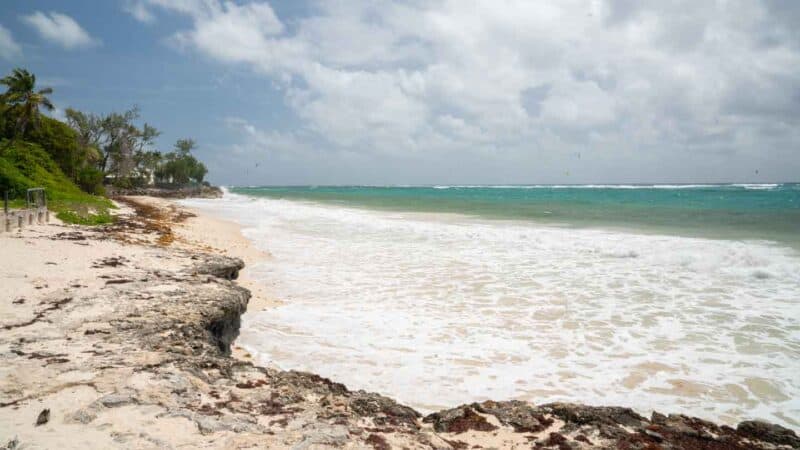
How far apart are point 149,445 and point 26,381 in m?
1.83

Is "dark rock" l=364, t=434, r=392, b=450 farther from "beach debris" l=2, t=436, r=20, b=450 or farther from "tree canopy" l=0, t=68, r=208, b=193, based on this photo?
"tree canopy" l=0, t=68, r=208, b=193

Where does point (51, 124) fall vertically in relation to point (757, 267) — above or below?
above

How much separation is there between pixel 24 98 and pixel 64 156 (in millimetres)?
4900

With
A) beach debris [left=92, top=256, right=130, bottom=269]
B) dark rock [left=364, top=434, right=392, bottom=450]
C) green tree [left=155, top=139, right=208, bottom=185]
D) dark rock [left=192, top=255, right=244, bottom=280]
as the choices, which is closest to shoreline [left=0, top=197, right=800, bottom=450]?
dark rock [left=364, top=434, right=392, bottom=450]

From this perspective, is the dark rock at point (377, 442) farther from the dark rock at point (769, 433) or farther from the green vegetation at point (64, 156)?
Answer: the green vegetation at point (64, 156)

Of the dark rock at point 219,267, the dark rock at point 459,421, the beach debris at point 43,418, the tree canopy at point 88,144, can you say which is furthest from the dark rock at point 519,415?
the tree canopy at point 88,144

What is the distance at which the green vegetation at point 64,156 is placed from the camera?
20.9 metres

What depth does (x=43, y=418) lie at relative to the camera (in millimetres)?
3449

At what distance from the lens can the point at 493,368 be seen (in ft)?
19.9

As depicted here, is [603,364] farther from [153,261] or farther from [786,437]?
[153,261]

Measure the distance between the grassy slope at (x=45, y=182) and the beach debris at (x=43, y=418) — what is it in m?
15.6

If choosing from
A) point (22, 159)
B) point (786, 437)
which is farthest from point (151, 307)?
point (22, 159)

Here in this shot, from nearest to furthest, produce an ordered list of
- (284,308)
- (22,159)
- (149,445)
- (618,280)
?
(149,445) → (284,308) → (618,280) → (22,159)

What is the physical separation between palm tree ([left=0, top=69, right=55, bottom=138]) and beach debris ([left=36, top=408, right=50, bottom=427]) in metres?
38.6
